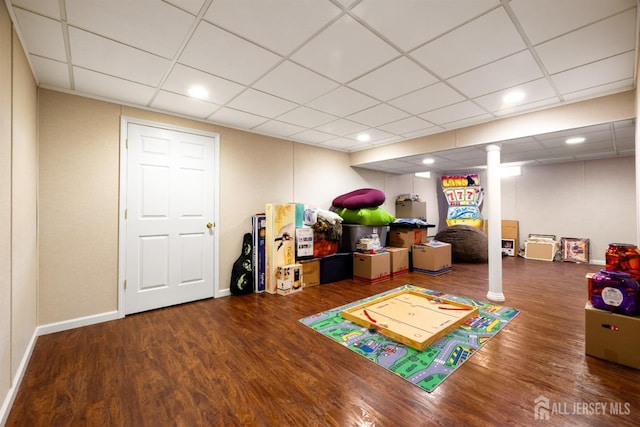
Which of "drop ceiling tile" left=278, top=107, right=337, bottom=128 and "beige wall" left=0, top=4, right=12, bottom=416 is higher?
"drop ceiling tile" left=278, top=107, right=337, bottom=128

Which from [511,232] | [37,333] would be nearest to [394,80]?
[37,333]

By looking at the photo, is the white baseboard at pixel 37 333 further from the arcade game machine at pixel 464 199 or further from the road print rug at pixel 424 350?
the arcade game machine at pixel 464 199

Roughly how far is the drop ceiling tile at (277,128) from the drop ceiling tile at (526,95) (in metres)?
2.34

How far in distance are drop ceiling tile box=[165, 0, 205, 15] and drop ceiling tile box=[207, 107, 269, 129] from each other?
1661 millimetres

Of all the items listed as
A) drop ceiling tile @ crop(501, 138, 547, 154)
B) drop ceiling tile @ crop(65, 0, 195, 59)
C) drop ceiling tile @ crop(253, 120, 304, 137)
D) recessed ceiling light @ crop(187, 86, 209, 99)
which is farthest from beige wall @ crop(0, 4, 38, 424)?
drop ceiling tile @ crop(501, 138, 547, 154)

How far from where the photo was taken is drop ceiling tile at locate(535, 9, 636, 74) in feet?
5.90

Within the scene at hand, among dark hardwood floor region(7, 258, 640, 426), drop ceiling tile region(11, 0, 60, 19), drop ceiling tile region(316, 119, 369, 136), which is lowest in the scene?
dark hardwood floor region(7, 258, 640, 426)

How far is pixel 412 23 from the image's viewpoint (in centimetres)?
180

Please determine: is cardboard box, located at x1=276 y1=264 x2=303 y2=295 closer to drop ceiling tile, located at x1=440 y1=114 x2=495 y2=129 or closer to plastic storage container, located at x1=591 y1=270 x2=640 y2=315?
drop ceiling tile, located at x1=440 y1=114 x2=495 y2=129

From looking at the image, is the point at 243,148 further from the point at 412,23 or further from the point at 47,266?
the point at 412,23

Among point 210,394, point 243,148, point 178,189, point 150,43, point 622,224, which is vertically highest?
point 150,43

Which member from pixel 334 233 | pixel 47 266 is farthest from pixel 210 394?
pixel 334 233

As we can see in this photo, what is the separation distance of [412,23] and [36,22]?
8.05 feet

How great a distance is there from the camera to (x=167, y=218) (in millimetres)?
3436
